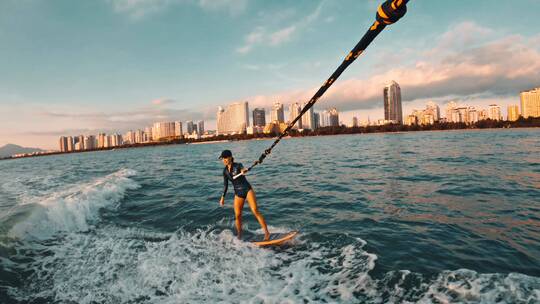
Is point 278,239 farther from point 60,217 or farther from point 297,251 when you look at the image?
point 60,217

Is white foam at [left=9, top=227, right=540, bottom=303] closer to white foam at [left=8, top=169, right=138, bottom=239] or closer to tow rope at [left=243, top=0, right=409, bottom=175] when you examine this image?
white foam at [left=8, top=169, right=138, bottom=239]

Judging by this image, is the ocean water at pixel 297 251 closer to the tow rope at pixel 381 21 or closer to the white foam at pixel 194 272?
the white foam at pixel 194 272

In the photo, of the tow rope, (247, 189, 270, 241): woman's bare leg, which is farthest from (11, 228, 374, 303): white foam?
the tow rope

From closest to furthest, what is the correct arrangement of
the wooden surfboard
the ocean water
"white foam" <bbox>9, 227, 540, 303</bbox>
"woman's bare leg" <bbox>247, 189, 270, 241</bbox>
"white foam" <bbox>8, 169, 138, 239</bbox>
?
1. "white foam" <bbox>9, 227, 540, 303</bbox>
2. the ocean water
3. the wooden surfboard
4. "woman's bare leg" <bbox>247, 189, 270, 241</bbox>
5. "white foam" <bbox>8, 169, 138, 239</bbox>

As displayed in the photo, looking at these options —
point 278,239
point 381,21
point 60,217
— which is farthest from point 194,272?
point 60,217

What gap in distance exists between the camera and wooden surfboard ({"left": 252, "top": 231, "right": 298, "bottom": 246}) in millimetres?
8367

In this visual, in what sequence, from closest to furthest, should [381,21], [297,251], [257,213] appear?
[381,21]
[297,251]
[257,213]

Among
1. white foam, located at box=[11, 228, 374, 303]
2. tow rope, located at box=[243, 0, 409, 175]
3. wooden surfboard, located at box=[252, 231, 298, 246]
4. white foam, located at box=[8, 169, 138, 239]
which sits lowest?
white foam, located at box=[11, 228, 374, 303]

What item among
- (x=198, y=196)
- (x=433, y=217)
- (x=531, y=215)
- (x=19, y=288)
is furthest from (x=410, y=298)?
(x=198, y=196)

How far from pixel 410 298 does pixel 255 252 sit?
13.2 ft

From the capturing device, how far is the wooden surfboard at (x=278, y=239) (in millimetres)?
8367

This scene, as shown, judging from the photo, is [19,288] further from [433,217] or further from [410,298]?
[433,217]

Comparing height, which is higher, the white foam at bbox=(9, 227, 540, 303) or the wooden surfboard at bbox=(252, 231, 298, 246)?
the wooden surfboard at bbox=(252, 231, 298, 246)

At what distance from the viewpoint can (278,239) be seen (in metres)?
8.53
